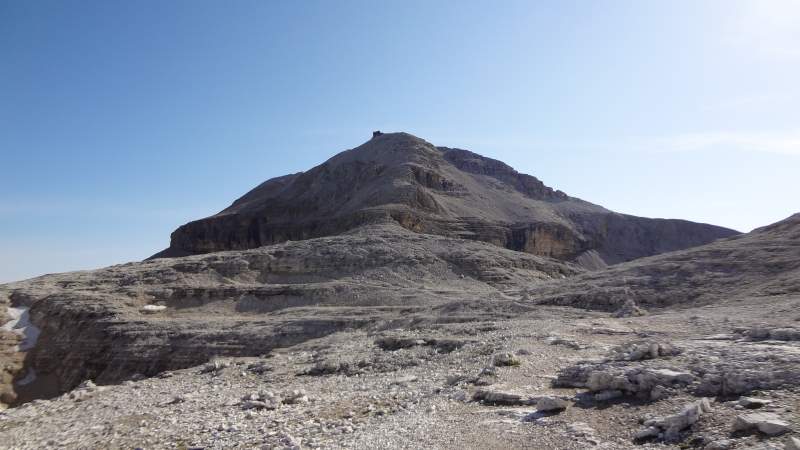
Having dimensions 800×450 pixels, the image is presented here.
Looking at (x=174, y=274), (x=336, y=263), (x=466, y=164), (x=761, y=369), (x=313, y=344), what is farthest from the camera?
(x=466, y=164)

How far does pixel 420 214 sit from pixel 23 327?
42841 mm

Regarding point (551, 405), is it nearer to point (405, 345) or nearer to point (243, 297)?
point (405, 345)

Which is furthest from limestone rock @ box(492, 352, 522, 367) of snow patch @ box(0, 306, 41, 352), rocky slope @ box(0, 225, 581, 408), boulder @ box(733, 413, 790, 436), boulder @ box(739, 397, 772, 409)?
snow patch @ box(0, 306, 41, 352)

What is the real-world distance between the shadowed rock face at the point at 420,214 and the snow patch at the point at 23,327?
35105 millimetres

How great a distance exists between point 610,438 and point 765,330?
7586 mm

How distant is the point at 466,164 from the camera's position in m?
116

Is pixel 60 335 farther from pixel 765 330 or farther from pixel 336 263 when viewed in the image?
pixel 765 330

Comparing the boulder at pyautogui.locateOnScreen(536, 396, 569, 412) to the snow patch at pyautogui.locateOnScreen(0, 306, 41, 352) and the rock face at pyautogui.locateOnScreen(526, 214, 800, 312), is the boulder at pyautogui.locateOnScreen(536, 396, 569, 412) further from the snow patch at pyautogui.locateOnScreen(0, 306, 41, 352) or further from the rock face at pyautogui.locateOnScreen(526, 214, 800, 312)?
the snow patch at pyautogui.locateOnScreen(0, 306, 41, 352)

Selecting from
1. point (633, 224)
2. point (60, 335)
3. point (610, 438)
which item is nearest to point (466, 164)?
point (633, 224)

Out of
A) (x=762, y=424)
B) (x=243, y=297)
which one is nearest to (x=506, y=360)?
(x=762, y=424)

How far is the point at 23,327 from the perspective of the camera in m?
37.4

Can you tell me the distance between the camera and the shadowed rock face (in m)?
71.5

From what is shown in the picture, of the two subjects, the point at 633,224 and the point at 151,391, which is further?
the point at 633,224

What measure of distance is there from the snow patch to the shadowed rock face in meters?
35.1
